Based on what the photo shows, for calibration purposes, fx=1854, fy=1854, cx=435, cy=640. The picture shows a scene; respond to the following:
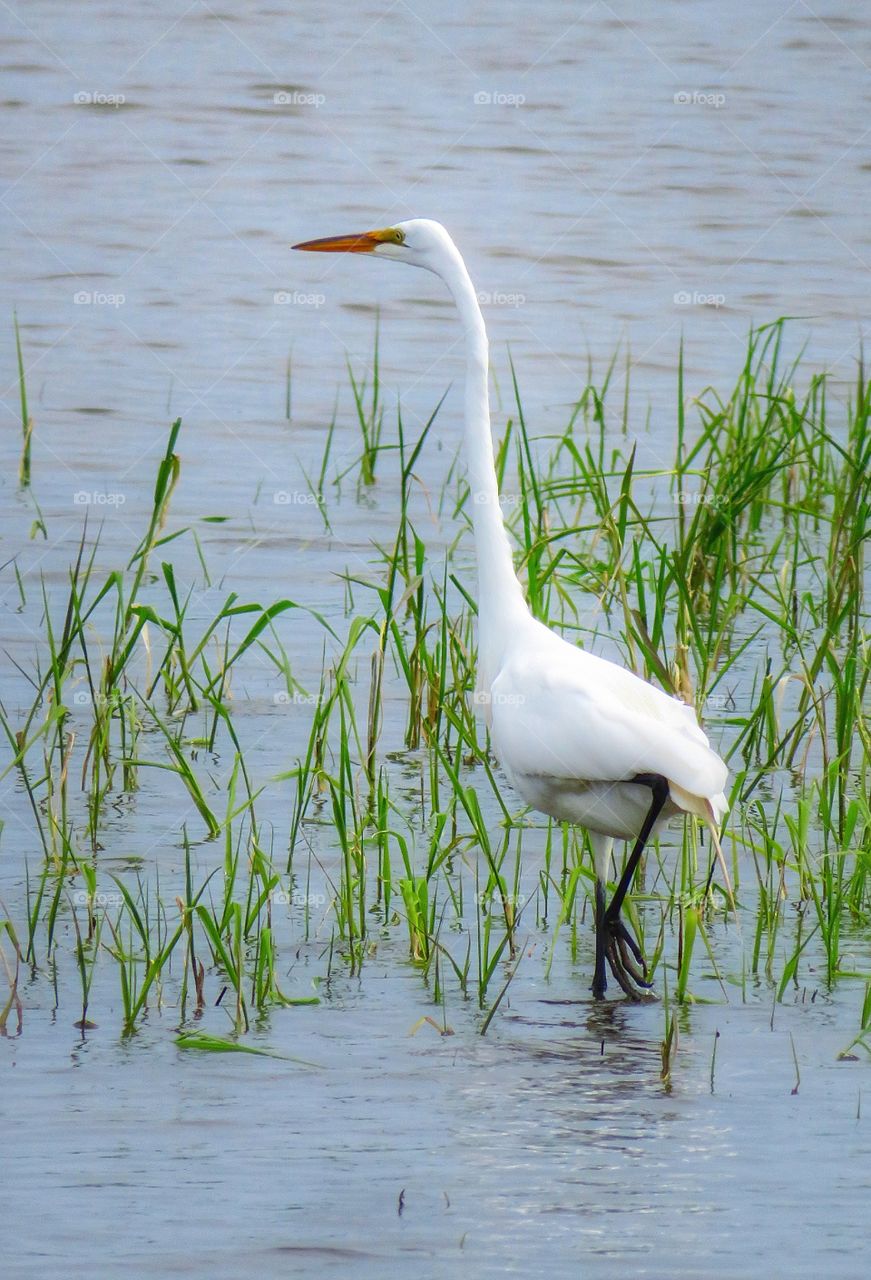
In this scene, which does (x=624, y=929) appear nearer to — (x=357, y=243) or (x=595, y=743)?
(x=595, y=743)

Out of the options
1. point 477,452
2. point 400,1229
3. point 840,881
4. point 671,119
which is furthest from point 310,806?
point 671,119

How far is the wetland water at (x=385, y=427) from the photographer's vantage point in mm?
3398

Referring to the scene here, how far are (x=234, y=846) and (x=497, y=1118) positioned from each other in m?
1.51

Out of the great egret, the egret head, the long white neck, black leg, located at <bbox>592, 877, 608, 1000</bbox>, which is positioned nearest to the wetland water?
black leg, located at <bbox>592, 877, 608, 1000</bbox>

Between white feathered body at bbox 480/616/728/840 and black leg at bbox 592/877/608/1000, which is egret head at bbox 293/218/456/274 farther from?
black leg at bbox 592/877/608/1000

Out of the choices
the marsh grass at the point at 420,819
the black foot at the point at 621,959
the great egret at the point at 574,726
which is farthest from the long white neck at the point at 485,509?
the black foot at the point at 621,959

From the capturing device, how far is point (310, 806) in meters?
5.39

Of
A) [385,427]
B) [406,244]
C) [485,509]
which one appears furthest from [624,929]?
[385,427]

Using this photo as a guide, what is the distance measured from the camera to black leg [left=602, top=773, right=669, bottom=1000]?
428 centimetres

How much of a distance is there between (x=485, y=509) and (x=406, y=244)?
2.45 ft

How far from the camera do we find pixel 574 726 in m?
4.34

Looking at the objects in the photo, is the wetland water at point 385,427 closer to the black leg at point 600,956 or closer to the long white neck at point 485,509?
the black leg at point 600,956

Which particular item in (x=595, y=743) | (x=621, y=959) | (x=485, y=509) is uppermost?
(x=485, y=509)

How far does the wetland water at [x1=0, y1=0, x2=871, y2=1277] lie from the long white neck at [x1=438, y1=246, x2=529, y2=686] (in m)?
0.72
